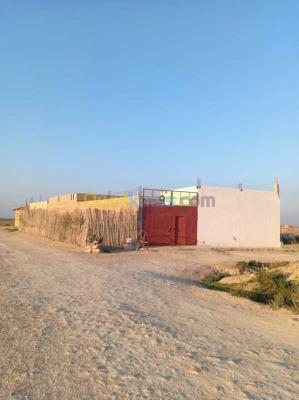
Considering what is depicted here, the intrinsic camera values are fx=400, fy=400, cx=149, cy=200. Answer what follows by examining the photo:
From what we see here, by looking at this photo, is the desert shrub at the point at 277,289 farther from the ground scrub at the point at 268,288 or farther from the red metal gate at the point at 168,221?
the red metal gate at the point at 168,221

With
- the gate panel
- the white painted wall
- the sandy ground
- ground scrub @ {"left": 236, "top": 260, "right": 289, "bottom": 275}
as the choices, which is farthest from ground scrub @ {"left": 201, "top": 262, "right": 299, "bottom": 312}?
the white painted wall

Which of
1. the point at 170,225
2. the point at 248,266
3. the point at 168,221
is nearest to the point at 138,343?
the point at 248,266

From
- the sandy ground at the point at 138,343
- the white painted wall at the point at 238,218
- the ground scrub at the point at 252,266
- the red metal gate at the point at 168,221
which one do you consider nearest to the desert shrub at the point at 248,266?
the ground scrub at the point at 252,266

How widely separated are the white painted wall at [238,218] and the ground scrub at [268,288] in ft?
43.3

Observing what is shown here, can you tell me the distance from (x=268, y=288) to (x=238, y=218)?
1731 cm

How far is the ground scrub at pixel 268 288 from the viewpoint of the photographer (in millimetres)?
9617

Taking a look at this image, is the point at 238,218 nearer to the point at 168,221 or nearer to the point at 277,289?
the point at 168,221

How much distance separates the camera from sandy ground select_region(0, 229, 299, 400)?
434 centimetres

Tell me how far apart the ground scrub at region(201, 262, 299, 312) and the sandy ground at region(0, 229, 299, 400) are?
0.51 m

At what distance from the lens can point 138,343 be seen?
230 inches

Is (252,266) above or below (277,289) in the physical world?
below

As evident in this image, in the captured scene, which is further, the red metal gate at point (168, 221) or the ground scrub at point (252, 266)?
the red metal gate at point (168, 221)

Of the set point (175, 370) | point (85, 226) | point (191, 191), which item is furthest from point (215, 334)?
point (191, 191)

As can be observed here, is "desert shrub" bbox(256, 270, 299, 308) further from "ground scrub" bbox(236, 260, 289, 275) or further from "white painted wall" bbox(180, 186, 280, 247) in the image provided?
"white painted wall" bbox(180, 186, 280, 247)
